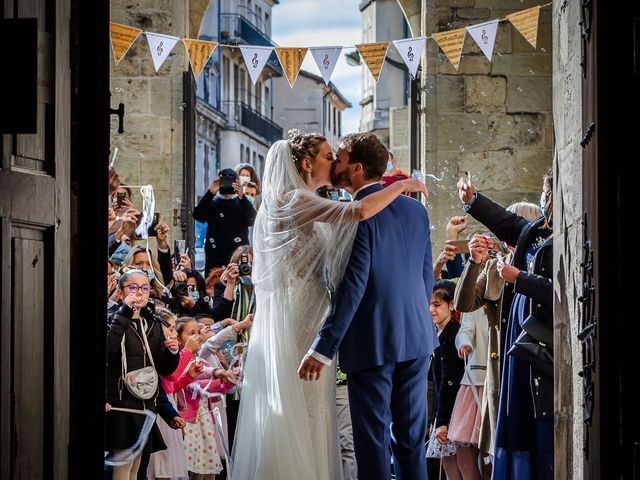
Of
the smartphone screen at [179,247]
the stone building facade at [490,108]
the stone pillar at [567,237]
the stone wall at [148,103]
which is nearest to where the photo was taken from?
the stone pillar at [567,237]

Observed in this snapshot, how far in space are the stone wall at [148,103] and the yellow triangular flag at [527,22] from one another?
3.21m

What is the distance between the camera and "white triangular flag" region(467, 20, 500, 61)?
37.7 feet

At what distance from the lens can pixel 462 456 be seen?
8.09 metres

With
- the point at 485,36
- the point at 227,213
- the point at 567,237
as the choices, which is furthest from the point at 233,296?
the point at 567,237

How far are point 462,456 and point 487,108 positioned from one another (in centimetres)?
488

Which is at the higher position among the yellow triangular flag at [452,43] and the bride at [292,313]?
the yellow triangular flag at [452,43]

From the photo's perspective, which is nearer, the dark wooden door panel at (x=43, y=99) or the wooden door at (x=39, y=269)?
the wooden door at (x=39, y=269)

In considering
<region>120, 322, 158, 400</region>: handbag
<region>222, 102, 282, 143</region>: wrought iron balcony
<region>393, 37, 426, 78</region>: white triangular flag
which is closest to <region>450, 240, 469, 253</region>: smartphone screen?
<region>120, 322, 158, 400</region>: handbag

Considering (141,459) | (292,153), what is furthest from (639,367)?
(141,459)

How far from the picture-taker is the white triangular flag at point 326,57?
11273mm

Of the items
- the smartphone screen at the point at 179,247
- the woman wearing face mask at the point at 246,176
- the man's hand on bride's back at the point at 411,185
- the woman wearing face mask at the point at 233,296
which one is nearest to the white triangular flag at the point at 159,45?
the woman wearing face mask at the point at 246,176

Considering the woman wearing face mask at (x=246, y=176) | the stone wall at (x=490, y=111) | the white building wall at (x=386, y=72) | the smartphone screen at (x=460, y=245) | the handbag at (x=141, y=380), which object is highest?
the white building wall at (x=386, y=72)

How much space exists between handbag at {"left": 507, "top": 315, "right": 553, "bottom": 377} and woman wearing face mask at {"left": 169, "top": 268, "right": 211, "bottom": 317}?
12.8 ft

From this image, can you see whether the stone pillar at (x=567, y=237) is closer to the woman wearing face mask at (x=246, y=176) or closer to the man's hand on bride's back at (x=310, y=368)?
the man's hand on bride's back at (x=310, y=368)
